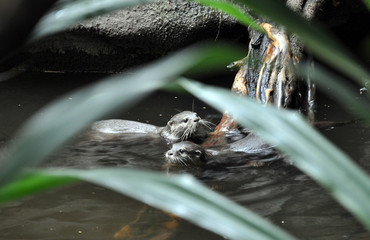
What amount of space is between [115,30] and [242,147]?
253 cm

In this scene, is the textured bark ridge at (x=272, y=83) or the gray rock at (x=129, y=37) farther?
the gray rock at (x=129, y=37)

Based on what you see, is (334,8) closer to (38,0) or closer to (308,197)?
(308,197)

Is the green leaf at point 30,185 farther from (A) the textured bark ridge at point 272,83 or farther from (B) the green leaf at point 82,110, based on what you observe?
(A) the textured bark ridge at point 272,83

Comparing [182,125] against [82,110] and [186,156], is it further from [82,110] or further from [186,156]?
[82,110]

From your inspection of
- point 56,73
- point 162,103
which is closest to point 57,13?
point 162,103

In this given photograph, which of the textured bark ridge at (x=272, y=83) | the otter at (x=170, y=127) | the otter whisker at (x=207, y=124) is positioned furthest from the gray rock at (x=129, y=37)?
the otter at (x=170, y=127)

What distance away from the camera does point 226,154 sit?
4.09 meters

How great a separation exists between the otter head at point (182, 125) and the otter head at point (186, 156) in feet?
1.76

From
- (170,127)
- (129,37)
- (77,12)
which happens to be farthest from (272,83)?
(77,12)

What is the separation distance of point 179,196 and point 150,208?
2668 millimetres

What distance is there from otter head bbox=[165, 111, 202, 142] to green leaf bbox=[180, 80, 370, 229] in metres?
4.07

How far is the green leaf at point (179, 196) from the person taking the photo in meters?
0.41

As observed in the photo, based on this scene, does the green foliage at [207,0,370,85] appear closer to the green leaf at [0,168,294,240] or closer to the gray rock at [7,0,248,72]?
the green leaf at [0,168,294,240]

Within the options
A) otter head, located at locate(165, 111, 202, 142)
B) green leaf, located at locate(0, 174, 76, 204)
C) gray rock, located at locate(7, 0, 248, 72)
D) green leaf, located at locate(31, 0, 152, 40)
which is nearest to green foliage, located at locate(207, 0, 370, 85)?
green leaf, located at locate(31, 0, 152, 40)
